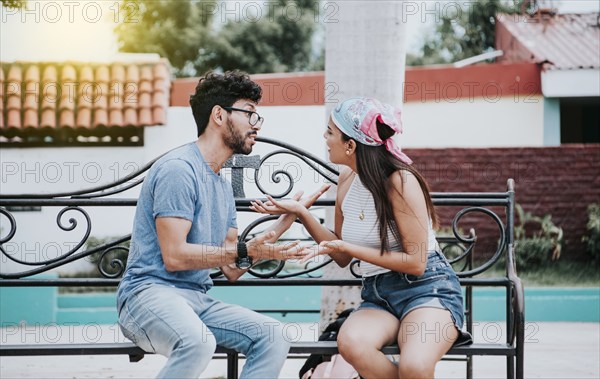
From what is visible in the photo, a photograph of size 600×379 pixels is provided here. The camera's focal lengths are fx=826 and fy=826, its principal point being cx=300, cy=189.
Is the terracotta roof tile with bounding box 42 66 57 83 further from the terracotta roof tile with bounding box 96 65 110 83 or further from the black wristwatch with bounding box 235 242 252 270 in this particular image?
the black wristwatch with bounding box 235 242 252 270

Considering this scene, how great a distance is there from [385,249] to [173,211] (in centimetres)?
90

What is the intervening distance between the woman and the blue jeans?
317 millimetres

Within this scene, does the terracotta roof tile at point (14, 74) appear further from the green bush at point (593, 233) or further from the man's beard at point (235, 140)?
the man's beard at point (235, 140)

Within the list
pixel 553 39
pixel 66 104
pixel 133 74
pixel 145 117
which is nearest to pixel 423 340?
pixel 145 117

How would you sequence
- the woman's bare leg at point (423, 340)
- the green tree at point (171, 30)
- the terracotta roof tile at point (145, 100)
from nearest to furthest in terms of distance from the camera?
the woman's bare leg at point (423, 340) → the terracotta roof tile at point (145, 100) → the green tree at point (171, 30)

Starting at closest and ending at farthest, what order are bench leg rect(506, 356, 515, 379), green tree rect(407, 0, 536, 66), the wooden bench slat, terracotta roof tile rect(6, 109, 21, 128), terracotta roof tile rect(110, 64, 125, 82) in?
1. the wooden bench slat
2. bench leg rect(506, 356, 515, 379)
3. terracotta roof tile rect(6, 109, 21, 128)
4. terracotta roof tile rect(110, 64, 125, 82)
5. green tree rect(407, 0, 536, 66)

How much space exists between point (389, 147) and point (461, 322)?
802 millimetres

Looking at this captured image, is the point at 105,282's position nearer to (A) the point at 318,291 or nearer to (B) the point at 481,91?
(A) the point at 318,291

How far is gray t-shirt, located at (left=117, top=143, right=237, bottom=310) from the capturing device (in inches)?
127

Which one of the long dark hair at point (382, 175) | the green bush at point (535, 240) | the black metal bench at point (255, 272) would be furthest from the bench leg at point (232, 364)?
the green bush at point (535, 240)

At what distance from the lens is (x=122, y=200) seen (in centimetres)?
396

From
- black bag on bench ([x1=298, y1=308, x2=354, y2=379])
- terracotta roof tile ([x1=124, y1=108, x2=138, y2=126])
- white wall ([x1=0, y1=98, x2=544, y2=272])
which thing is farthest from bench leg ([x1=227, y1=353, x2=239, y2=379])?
terracotta roof tile ([x1=124, y1=108, x2=138, y2=126])

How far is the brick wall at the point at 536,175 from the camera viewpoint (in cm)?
1198

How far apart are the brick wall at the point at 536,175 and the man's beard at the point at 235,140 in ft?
28.5
